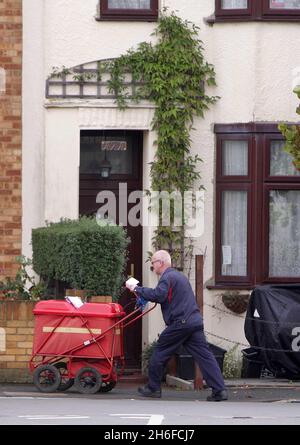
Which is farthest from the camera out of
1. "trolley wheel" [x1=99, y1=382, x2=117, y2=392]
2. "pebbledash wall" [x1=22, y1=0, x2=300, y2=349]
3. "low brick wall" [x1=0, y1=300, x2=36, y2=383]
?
"pebbledash wall" [x1=22, y1=0, x2=300, y2=349]

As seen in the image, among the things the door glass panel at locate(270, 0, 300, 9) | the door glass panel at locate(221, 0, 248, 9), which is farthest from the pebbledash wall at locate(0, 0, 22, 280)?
the door glass panel at locate(270, 0, 300, 9)

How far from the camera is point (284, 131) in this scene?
1758 cm

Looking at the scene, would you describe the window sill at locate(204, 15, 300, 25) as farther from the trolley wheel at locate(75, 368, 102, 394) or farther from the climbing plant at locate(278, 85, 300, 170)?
the trolley wheel at locate(75, 368, 102, 394)

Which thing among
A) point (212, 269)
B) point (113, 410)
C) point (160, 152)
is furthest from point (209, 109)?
point (113, 410)

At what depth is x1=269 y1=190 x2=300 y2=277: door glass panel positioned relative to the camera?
20.1 metres

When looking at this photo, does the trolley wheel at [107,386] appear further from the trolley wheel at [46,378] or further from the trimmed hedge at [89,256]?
the trimmed hedge at [89,256]

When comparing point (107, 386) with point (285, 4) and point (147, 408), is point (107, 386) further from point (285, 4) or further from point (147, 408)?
point (285, 4)

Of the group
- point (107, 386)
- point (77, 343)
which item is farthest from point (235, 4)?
point (107, 386)

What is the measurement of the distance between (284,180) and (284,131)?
8.21ft

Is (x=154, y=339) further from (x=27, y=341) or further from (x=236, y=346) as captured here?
(x=27, y=341)

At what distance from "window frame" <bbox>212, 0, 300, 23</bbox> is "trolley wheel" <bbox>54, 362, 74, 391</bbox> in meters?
5.54

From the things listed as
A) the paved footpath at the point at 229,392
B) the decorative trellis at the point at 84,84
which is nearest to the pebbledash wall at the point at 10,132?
the decorative trellis at the point at 84,84

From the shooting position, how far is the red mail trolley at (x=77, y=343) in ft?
55.6

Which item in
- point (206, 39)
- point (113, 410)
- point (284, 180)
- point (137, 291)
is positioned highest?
point (206, 39)
